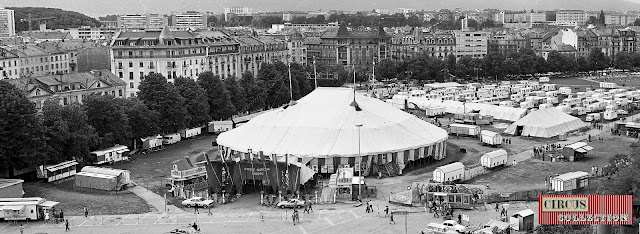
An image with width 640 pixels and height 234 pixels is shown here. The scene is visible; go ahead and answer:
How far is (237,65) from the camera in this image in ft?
413

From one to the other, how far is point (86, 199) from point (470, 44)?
121238 mm

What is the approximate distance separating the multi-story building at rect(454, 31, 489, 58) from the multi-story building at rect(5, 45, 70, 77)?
76559mm

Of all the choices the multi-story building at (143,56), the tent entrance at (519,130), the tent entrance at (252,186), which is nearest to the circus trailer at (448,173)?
the tent entrance at (252,186)

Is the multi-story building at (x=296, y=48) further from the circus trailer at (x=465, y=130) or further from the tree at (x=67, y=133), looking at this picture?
the tree at (x=67, y=133)

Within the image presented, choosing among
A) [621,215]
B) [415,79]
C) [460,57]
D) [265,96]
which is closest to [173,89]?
[265,96]

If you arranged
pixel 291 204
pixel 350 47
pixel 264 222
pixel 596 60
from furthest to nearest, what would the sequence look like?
pixel 350 47, pixel 596 60, pixel 291 204, pixel 264 222

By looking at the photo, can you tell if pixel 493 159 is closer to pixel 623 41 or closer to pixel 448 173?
pixel 448 173

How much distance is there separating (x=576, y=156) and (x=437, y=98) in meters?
42.9

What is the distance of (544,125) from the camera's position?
7956 centimetres

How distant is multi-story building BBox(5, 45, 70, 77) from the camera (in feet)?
400

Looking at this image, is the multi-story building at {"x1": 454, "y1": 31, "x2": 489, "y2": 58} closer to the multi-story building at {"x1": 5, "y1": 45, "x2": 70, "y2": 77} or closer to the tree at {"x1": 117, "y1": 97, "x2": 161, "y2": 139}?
the multi-story building at {"x1": 5, "y1": 45, "x2": 70, "y2": 77}

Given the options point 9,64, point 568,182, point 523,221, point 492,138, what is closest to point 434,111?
point 492,138

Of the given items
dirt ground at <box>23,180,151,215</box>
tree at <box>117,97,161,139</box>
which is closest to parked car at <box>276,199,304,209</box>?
dirt ground at <box>23,180,151,215</box>

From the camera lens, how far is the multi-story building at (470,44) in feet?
537
